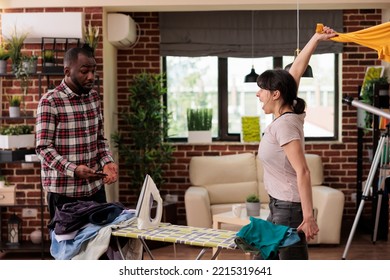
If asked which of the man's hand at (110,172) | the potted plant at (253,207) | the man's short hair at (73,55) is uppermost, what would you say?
the man's short hair at (73,55)

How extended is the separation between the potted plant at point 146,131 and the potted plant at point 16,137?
1.02 m

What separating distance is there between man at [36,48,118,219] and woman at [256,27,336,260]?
94cm

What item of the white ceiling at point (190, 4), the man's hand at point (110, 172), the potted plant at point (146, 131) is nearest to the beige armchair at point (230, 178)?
the potted plant at point (146, 131)

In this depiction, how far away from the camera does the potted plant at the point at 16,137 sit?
5.73m

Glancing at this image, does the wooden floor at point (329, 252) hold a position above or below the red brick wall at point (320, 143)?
below

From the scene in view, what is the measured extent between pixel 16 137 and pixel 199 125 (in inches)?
86.5

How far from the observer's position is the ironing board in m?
3.14

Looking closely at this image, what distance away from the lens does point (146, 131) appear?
22.2 ft

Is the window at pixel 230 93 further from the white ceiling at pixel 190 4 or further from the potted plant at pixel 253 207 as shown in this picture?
the potted plant at pixel 253 207

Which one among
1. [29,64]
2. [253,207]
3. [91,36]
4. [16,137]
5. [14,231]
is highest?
[91,36]

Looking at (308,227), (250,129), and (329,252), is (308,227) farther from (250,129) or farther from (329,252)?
(250,129)

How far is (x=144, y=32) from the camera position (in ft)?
23.9

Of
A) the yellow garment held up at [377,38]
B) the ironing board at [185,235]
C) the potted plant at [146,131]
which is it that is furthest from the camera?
the potted plant at [146,131]

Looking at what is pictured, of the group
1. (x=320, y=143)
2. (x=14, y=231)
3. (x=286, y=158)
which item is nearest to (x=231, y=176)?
(x=320, y=143)
